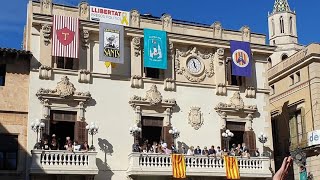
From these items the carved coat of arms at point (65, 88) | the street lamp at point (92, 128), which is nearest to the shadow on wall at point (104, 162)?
the street lamp at point (92, 128)

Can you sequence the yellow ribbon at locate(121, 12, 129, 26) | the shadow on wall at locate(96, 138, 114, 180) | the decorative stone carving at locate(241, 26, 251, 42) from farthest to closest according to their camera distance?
the decorative stone carving at locate(241, 26, 251, 42) → the yellow ribbon at locate(121, 12, 129, 26) → the shadow on wall at locate(96, 138, 114, 180)

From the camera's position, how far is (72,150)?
27.1 metres

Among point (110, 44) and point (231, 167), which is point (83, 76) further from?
point (231, 167)

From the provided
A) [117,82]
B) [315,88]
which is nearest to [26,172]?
[117,82]

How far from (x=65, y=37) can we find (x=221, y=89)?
10001mm

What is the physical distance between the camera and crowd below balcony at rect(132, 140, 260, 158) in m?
28.8

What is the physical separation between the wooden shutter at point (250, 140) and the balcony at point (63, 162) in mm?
9876

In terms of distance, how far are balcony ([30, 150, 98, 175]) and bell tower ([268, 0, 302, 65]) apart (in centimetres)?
5866

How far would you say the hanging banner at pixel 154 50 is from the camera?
100 ft

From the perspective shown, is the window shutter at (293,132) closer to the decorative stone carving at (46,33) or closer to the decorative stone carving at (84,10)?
the decorative stone carving at (84,10)

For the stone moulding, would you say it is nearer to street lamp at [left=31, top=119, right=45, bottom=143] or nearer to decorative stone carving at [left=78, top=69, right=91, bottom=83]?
decorative stone carving at [left=78, top=69, right=91, bottom=83]

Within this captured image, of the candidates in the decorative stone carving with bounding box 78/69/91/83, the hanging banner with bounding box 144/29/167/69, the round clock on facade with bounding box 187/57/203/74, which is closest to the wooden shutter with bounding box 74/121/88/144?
the decorative stone carving with bounding box 78/69/91/83

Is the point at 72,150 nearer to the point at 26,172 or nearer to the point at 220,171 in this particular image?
the point at 26,172

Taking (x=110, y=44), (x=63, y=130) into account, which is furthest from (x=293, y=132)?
(x=63, y=130)
